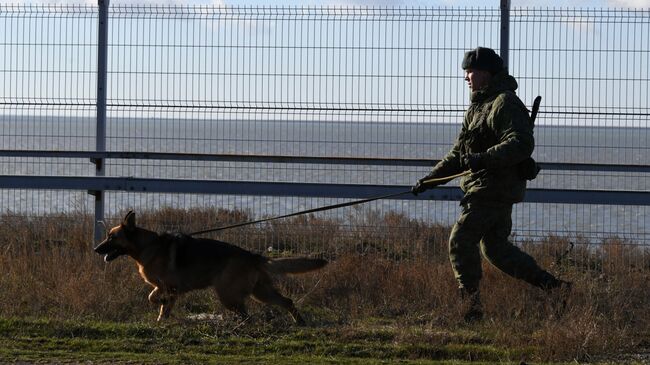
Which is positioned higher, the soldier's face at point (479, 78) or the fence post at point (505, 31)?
the fence post at point (505, 31)

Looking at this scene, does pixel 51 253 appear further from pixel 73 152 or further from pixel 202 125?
pixel 202 125

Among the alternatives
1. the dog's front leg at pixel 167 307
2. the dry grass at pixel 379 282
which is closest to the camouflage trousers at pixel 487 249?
the dry grass at pixel 379 282

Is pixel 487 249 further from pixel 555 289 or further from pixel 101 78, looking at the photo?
pixel 101 78

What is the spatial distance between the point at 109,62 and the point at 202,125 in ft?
3.83

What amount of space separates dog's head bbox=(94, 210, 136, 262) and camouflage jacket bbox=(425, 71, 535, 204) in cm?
276

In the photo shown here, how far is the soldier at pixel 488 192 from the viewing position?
8.41 metres

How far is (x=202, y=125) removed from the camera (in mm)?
11367

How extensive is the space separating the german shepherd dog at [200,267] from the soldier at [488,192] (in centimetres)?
124

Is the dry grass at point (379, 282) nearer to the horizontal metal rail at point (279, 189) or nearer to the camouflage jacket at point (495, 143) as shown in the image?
the horizontal metal rail at point (279, 189)

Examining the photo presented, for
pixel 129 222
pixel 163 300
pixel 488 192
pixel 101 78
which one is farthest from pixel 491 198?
pixel 101 78

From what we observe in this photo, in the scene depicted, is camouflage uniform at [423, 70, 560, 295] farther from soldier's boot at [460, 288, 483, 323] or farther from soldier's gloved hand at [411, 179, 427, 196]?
soldier's gloved hand at [411, 179, 427, 196]

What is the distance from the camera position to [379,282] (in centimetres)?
972

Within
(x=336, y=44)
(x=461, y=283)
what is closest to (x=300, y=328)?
(x=461, y=283)

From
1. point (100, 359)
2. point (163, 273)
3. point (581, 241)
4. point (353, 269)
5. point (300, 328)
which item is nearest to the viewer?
point (100, 359)
